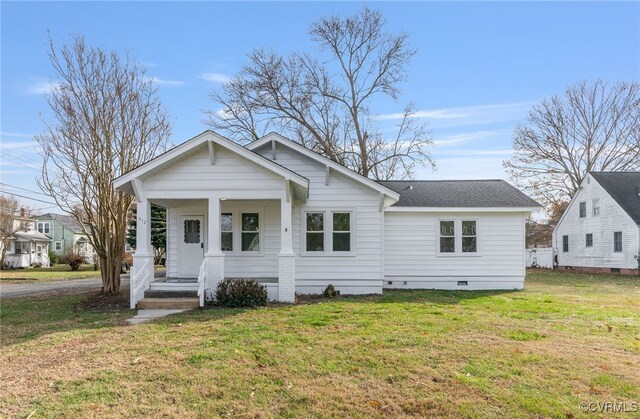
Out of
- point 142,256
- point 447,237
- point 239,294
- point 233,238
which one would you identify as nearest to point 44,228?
point 233,238

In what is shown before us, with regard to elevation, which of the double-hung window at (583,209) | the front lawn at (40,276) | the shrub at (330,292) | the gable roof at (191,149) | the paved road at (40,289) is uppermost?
the gable roof at (191,149)

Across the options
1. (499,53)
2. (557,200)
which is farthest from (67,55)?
(557,200)

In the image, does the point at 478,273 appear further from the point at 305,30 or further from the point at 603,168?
the point at 603,168

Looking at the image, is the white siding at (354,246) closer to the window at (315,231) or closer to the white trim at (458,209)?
the window at (315,231)

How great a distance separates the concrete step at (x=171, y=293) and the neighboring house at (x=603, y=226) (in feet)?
78.6

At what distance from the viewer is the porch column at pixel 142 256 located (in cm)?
1084

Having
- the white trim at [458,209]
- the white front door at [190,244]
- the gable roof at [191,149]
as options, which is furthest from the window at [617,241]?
the white front door at [190,244]

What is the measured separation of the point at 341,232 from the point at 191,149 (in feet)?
17.1

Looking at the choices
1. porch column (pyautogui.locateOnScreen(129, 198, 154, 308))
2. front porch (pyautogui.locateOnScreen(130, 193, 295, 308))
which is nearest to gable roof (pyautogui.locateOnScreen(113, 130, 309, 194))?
porch column (pyautogui.locateOnScreen(129, 198, 154, 308))

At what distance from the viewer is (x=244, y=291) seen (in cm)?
1055

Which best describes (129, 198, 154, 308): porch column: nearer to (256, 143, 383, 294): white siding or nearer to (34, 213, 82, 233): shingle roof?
(256, 143, 383, 294): white siding

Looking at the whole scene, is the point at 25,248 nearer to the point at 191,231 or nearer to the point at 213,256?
the point at 191,231

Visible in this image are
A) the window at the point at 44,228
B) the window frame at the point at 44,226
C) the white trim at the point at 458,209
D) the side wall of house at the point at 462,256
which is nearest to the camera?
the white trim at the point at 458,209

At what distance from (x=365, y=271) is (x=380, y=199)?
Answer: 7.46 feet
